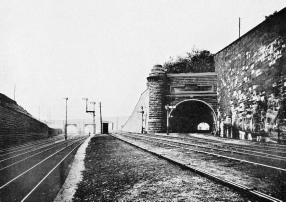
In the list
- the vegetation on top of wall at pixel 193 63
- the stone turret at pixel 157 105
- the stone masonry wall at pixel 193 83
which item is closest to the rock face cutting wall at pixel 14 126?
the stone turret at pixel 157 105

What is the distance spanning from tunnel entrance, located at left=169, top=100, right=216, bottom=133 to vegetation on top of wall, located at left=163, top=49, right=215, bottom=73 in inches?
474

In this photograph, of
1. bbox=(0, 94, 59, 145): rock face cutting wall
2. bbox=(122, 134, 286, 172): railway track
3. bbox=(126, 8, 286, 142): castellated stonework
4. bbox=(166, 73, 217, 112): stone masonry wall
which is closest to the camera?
bbox=(122, 134, 286, 172): railway track

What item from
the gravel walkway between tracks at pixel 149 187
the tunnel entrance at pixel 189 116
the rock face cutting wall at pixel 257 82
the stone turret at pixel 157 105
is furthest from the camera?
the tunnel entrance at pixel 189 116

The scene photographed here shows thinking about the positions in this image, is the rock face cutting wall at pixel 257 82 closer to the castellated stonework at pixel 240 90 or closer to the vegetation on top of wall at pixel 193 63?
the castellated stonework at pixel 240 90

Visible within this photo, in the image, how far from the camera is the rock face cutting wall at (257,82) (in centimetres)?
1534

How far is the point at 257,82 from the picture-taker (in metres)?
18.1

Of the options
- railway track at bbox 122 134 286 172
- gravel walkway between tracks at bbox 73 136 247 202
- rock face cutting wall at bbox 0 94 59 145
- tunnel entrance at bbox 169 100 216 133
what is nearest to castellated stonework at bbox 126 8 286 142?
tunnel entrance at bbox 169 100 216 133

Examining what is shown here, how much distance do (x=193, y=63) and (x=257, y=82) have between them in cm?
2681

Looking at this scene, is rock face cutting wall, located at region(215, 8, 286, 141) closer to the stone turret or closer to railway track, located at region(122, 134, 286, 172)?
railway track, located at region(122, 134, 286, 172)

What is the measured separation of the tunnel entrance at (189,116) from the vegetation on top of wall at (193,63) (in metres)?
12.0

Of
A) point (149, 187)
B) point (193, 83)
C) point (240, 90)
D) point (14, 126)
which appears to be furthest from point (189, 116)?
point (149, 187)

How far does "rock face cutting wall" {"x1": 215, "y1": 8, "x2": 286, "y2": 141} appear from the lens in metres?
15.3

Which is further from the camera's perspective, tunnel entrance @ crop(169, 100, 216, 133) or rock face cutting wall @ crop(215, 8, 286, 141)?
tunnel entrance @ crop(169, 100, 216, 133)

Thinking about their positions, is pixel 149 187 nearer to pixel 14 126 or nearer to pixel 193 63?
pixel 14 126
